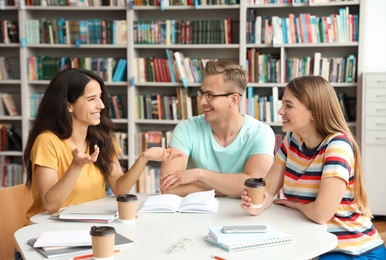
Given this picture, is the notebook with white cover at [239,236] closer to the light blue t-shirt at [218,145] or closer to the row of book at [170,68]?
the light blue t-shirt at [218,145]

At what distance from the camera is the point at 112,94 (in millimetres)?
5414

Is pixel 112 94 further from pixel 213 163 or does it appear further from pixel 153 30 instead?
pixel 213 163

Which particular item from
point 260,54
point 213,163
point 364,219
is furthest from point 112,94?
point 364,219

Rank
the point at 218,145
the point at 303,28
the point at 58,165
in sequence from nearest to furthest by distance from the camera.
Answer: the point at 58,165 → the point at 218,145 → the point at 303,28

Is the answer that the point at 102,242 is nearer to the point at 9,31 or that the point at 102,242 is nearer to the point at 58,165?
the point at 58,165

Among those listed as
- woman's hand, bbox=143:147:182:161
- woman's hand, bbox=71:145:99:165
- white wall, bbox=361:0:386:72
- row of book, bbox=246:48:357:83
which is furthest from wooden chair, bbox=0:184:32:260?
white wall, bbox=361:0:386:72

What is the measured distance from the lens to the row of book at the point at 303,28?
473cm

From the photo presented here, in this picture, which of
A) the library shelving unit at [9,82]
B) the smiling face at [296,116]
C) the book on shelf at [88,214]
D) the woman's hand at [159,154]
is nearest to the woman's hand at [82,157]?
the book on shelf at [88,214]

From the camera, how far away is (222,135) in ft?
9.19

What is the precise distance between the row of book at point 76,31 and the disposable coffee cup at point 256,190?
3.30 meters

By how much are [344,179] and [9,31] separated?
4176 mm

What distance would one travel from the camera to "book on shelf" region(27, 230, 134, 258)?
1.65 m

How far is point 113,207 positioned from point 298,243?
81cm

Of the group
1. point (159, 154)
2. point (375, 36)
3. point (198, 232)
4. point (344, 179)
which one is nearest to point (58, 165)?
point (159, 154)
